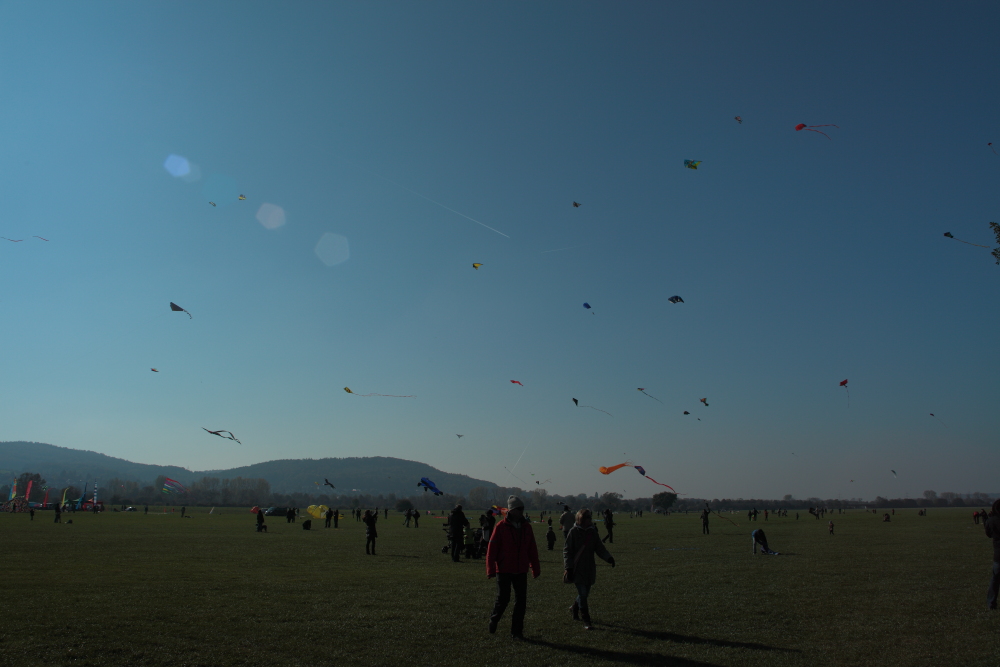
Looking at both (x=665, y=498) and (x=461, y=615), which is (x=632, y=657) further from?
(x=665, y=498)

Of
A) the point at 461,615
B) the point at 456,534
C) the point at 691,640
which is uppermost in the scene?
the point at 456,534

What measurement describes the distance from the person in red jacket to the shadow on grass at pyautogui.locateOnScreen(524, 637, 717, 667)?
59 cm

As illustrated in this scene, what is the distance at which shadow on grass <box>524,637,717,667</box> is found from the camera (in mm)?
6859

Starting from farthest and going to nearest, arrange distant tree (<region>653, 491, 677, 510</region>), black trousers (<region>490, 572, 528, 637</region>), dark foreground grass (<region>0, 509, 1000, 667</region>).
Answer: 1. distant tree (<region>653, 491, 677, 510</region>)
2. black trousers (<region>490, 572, 528, 637</region>)
3. dark foreground grass (<region>0, 509, 1000, 667</region>)

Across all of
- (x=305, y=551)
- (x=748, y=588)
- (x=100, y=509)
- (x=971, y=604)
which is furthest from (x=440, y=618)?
(x=100, y=509)

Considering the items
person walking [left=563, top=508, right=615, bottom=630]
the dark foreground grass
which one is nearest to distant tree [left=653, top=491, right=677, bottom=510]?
the dark foreground grass

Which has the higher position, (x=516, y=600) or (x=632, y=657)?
(x=516, y=600)

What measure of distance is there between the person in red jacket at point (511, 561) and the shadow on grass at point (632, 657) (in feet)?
1.92

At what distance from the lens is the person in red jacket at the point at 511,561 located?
806 cm

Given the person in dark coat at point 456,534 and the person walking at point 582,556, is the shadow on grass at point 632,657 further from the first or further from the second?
the person in dark coat at point 456,534

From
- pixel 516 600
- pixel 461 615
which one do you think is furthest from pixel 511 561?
pixel 461 615

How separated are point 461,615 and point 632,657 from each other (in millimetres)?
3599

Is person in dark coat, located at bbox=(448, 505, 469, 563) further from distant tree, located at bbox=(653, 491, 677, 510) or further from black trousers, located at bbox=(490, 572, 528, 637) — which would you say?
distant tree, located at bbox=(653, 491, 677, 510)

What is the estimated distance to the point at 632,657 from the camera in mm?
7117
